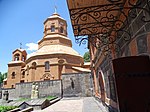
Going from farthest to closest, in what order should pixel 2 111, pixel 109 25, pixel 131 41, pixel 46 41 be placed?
pixel 46 41
pixel 2 111
pixel 109 25
pixel 131 41

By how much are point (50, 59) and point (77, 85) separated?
8339 mm

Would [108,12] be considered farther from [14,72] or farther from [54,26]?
[14,72]

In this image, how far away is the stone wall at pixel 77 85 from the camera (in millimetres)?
21969

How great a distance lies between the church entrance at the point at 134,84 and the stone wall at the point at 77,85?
63.7ft

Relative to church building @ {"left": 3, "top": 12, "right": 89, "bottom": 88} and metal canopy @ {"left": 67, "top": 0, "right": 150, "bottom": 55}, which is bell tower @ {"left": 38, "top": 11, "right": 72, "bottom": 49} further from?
metal canopy @ {"left": 67, "top": 0, "right": 150, "bottom": 55}

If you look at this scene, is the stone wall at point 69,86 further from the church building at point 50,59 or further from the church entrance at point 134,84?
the church entrance at point 134,84

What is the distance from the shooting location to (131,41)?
129 inches

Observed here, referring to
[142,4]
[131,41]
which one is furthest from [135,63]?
[142,4]

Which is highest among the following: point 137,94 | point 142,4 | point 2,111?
point 142,4

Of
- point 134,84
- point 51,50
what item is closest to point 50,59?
point 51,50

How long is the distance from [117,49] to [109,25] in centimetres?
85

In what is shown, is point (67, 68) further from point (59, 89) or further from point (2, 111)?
point (2, 111)

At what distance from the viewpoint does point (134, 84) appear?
104 inches

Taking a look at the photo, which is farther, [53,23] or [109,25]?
[53,23]
